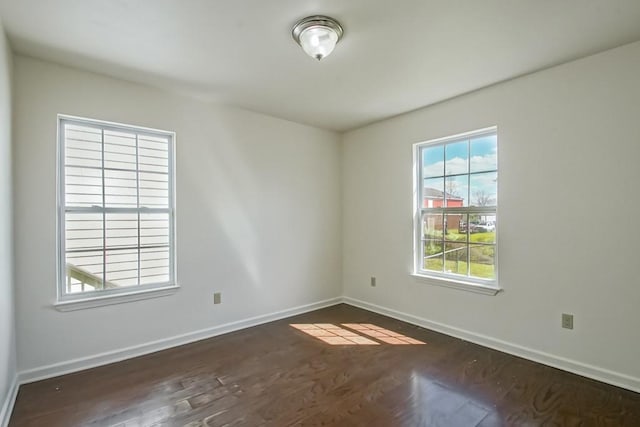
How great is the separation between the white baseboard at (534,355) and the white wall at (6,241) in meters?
3.48

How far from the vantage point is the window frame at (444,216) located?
10.1ft

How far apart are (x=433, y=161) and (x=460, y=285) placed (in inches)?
55.0

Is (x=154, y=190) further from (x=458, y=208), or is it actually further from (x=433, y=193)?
(x=458, y=208)

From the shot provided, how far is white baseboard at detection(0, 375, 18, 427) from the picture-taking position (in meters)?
1.90

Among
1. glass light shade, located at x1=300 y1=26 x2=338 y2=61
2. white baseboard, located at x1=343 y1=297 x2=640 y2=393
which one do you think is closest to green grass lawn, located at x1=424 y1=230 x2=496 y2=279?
white baseboard, located at x1=343 y1=297 x2=640 y2=393

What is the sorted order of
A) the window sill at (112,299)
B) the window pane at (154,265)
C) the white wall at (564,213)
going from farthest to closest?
the window pane at (154,265) → the window sill at (112,299) → the white wall at (564,213)

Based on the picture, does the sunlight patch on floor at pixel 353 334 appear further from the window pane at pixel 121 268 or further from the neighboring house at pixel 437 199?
the window pane at pixel 121 268

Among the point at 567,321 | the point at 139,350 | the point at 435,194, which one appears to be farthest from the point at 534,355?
the point at 139,350

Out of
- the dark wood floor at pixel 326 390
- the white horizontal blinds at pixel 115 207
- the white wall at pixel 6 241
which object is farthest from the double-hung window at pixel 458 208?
the white wall at pixel 6 241

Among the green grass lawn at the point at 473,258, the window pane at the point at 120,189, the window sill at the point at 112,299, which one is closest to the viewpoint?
the window sill at the point at 112,299

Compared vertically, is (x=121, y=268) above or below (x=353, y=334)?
above

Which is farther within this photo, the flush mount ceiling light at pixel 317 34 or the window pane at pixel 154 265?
the window pane at pixel 154 265

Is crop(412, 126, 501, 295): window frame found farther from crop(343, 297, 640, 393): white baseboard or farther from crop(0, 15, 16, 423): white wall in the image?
crop(0, 15, 16, 423): white wall

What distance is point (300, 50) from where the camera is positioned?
7.71 feet
